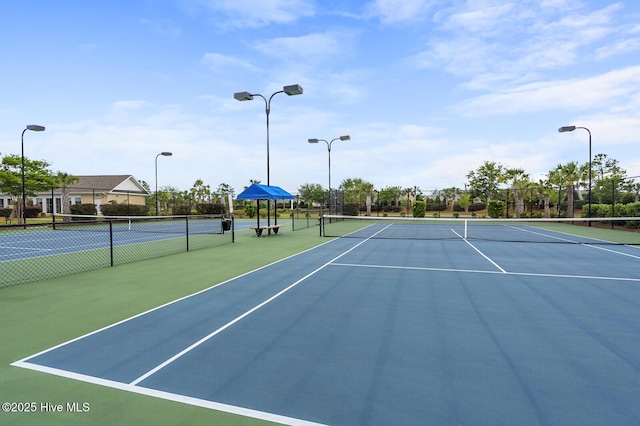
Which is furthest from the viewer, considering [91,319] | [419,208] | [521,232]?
[419,208]

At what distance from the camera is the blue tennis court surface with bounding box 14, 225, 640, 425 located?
3035 mm

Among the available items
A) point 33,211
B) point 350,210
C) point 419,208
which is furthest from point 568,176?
point 33,211

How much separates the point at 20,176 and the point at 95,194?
13.2 metres

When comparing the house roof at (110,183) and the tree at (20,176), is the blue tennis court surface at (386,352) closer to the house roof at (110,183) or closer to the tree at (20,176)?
the tree at (20,176)

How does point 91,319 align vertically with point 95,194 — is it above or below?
below

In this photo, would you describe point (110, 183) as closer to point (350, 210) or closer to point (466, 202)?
point (350, 210)

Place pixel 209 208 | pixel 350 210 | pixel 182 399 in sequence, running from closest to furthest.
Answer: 1. pixel 182 399
2. pixel 350 210
3. pixel 209 208

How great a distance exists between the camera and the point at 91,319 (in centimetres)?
545

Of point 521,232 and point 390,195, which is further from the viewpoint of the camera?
point 390,195

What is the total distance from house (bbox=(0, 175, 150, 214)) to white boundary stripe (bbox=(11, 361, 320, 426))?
1698 inches

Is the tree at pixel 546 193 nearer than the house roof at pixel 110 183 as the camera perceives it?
Yes

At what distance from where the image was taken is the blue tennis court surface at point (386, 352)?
119 inches

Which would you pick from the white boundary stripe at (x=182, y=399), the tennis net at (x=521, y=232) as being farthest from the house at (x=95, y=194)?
the white boundary stripe at (x=182, y=399)

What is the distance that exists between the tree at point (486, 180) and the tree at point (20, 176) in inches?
2190
